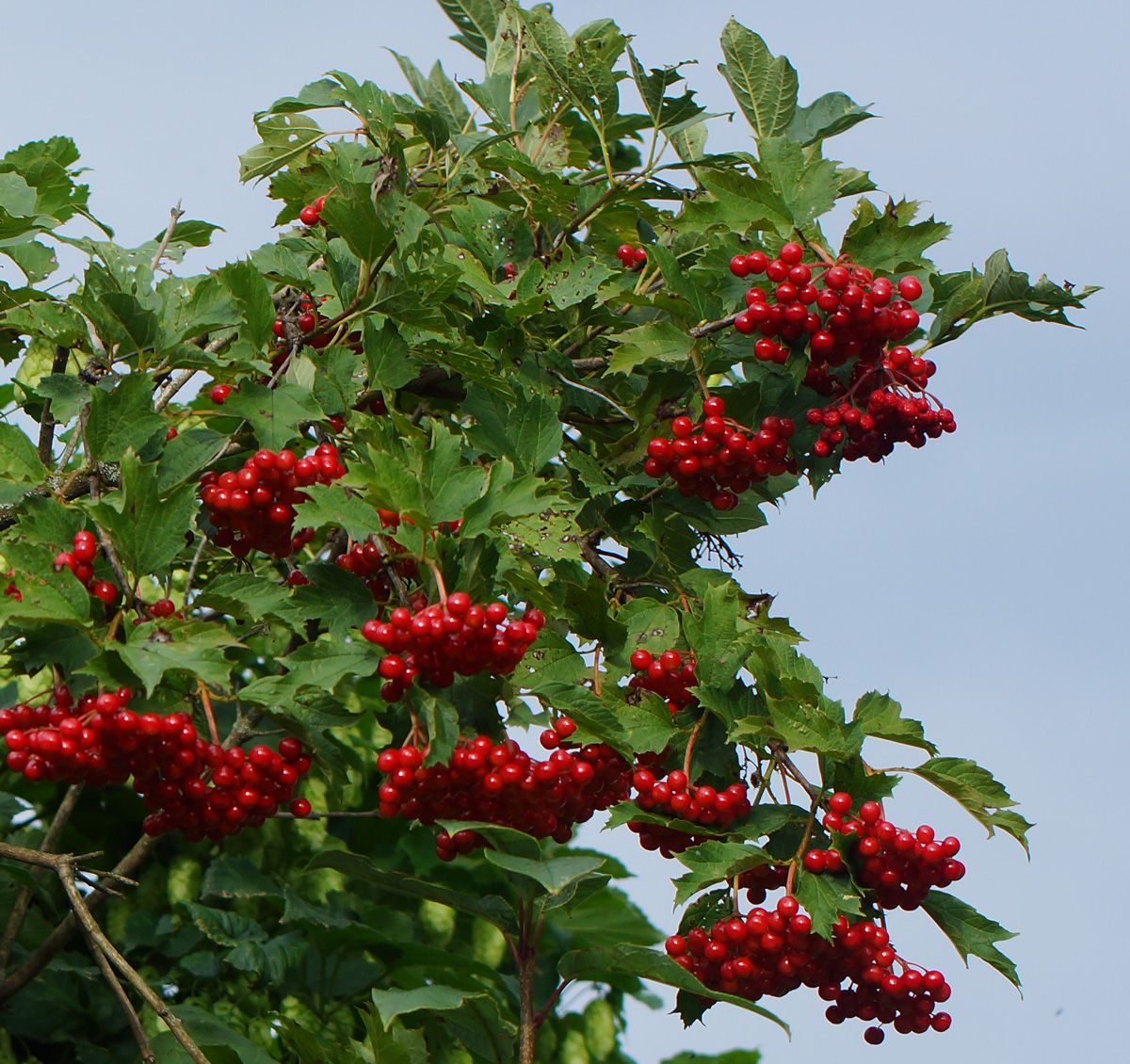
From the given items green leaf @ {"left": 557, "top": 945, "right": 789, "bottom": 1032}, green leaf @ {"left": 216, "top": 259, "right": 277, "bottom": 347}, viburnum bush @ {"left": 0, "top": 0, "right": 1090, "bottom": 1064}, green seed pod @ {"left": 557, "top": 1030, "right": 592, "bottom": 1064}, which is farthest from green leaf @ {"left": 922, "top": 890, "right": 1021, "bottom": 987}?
green seed pod @ {"left": 557, "top": 1030, "right": 592, "bottom": 1064}

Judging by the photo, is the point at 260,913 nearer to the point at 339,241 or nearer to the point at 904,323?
the point at 339,241

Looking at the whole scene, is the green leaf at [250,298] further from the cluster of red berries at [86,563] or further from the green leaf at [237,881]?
the green leaf at [237,881]

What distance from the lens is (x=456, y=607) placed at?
Answer: 5.12 feet

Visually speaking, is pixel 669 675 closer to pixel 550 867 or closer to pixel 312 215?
pixel 550 867

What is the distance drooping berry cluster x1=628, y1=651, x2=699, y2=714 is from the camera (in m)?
1.92

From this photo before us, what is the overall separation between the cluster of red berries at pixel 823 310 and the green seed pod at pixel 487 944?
1.93 meters

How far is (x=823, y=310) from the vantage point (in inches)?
76.2

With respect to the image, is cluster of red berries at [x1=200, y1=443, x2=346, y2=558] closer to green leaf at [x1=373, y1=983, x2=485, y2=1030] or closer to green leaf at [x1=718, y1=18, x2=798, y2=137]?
green leaf at [x1=373, y1=983, x2=485, y2=1030]

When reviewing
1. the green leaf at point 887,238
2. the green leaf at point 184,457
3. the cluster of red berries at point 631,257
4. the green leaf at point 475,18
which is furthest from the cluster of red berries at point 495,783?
the green leaf at point 475,18

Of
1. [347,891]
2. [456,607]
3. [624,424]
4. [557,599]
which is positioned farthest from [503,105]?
[347,891]

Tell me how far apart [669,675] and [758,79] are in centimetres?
123

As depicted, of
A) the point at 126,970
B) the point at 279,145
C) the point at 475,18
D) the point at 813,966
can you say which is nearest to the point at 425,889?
the point at 126,970

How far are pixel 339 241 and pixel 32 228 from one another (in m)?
0.56

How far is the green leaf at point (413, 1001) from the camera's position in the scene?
1.80 meters
